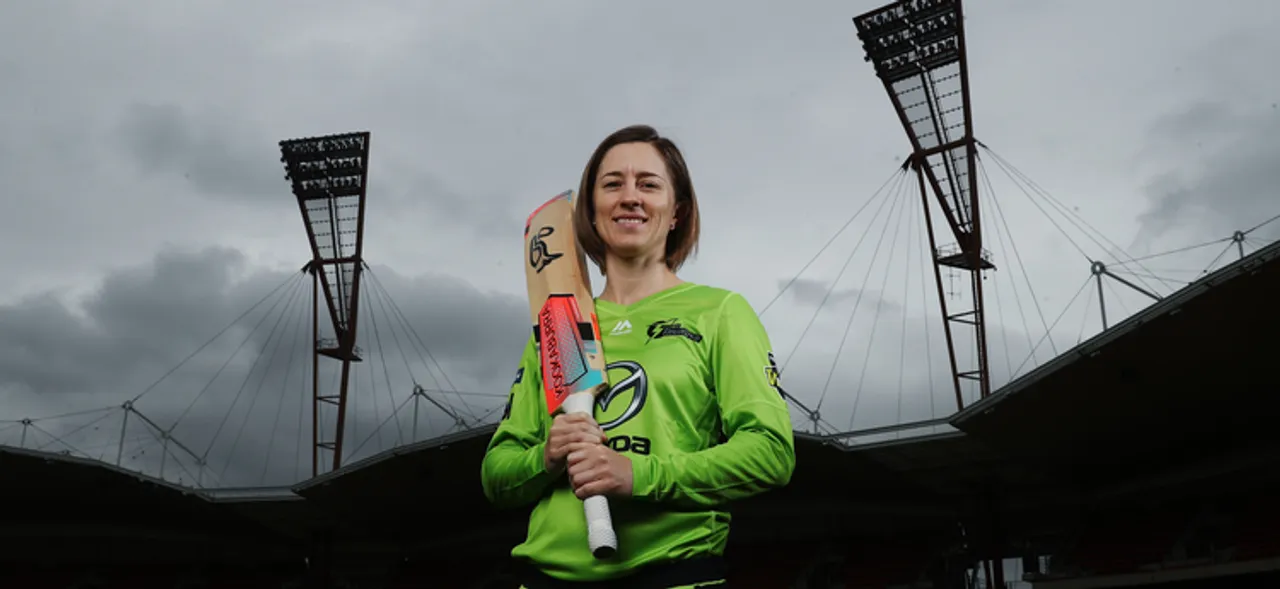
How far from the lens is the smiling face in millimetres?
2744

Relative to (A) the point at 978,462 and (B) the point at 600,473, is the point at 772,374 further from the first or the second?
(A) the point at 978,462

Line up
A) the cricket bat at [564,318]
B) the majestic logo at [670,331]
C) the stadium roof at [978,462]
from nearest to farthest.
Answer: the cricket bat at [564,318]
the majestic logo at [670,331]
the stadium roof at [978,462]

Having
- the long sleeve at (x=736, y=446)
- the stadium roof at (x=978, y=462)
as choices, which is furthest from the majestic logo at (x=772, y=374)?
the stadium roof at (x=978, y=462)

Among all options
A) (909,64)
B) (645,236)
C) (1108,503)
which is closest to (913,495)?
(1108,503)

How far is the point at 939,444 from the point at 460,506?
11744 mm

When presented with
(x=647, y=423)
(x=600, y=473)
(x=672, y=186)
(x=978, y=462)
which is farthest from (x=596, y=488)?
A: (x=978, y=462)

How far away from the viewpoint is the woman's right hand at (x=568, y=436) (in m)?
2.25

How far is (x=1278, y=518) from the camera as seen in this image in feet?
65.7

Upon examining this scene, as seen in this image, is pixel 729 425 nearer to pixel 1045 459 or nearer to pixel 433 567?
pixel 1045 459

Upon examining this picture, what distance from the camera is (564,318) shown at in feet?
8.30

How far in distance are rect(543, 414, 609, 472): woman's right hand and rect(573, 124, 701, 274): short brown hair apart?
665 millimetres

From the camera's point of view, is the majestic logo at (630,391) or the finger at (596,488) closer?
the finger at (596,488)

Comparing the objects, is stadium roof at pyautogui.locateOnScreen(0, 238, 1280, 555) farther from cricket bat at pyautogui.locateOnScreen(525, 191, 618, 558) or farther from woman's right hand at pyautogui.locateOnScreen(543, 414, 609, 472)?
woman's right hand at pyautogui.locateOnScreen(543, 414, 609, 472)

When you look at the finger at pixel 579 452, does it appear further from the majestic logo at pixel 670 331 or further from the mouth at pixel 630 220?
the mouth at pixel 630 220
